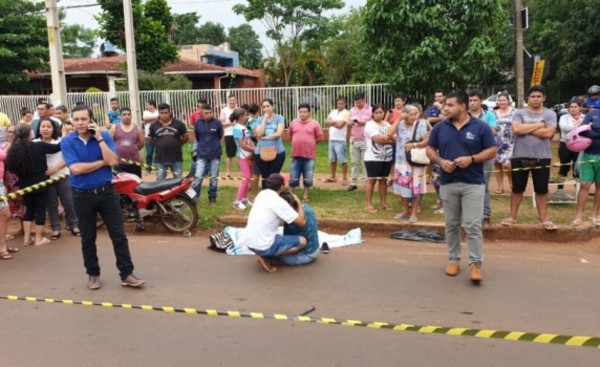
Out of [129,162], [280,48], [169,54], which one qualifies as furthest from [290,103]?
[280,48]

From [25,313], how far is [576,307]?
16.0 feet

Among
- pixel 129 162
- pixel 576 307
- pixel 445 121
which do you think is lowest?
pixel 576 307

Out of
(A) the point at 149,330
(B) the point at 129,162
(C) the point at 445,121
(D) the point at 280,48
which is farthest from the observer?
(D) the point at 280,48

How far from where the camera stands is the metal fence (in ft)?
57.3

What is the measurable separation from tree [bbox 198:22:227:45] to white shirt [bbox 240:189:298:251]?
66500 millimetres

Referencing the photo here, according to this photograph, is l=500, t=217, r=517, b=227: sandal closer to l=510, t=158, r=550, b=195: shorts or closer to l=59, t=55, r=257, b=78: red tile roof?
l=510, t=158, r=550, b=195: shorts

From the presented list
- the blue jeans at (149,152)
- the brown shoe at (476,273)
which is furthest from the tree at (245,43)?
the brown shoe at (476,273)

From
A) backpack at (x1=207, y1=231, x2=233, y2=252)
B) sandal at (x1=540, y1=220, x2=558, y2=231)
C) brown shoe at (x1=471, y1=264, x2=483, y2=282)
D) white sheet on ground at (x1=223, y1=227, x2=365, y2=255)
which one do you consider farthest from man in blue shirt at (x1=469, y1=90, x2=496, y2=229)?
backpack at (x1=207, y1=231, x2=233, y2=252)

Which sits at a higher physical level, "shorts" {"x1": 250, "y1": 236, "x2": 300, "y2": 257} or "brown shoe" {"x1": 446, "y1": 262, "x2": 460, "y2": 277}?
"shorts" {"x1": 250, "y1": 236, "x2": 300, "y2": 257}

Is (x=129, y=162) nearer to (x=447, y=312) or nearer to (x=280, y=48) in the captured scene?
(x=447, y=312)

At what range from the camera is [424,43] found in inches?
505

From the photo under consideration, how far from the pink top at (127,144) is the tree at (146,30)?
15206 mm

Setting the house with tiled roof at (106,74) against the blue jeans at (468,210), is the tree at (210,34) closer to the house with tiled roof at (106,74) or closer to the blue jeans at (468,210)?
the house with tiled roof at (106,74)

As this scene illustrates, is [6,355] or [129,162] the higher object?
[129,162]
